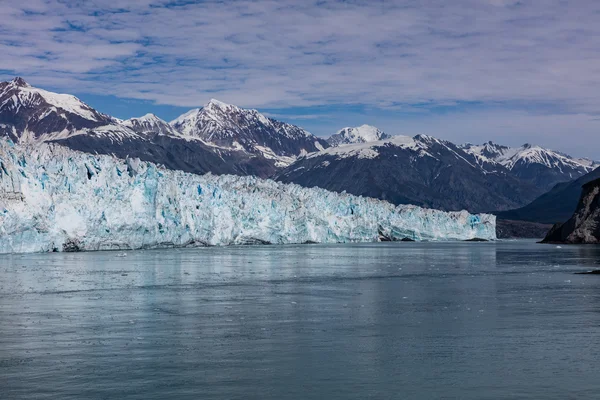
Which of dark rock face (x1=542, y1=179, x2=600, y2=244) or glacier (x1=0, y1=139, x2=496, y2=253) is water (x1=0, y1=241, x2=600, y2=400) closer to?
glacier (x1=0, y1=139, x2=496, y2=253)

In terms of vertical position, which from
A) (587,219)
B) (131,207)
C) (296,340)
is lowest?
(296,340)

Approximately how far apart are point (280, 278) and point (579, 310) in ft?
63.8

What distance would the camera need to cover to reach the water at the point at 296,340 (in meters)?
14.9

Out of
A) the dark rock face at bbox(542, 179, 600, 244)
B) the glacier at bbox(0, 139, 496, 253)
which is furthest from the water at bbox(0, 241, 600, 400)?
the dark rock face at bbox(542, 179, 600, 244)

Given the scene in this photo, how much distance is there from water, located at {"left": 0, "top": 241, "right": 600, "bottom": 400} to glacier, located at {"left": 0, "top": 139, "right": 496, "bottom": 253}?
980 inches

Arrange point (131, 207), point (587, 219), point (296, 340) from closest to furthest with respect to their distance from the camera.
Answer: point (296, 340) < point (131, 207) < point (587, 219)

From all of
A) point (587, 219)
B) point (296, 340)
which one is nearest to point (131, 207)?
point (296, 340)

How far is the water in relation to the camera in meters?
14.9

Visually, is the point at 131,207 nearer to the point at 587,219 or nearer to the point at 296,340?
the point at 296,340

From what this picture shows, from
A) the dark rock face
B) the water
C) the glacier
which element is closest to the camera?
the water

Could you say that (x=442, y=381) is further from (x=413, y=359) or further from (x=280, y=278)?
(x=280, y=278)

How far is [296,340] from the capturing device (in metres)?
20.1

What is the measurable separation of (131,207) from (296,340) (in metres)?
51.5

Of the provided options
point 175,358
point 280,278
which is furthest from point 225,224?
point 175,358
